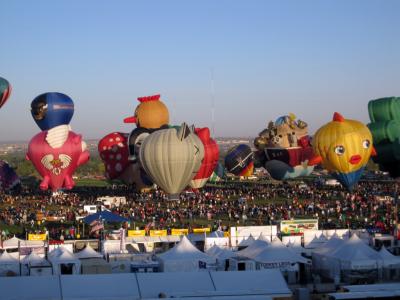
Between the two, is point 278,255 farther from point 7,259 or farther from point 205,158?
point 205,158

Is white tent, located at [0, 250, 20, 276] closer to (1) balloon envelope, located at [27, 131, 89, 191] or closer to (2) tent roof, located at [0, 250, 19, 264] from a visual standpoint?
(2) tent roof, located at [0, 250, 19, 264]

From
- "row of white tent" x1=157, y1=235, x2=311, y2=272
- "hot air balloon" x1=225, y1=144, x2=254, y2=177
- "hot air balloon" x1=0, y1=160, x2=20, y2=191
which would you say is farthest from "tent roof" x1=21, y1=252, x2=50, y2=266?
"hot air balloon" x1=225, y1=144, x2=254, y2=177

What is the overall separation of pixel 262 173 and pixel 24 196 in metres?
28.4

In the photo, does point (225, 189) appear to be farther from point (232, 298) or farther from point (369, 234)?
point (232, 298)

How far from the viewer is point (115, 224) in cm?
2989

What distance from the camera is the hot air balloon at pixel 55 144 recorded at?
129 feet

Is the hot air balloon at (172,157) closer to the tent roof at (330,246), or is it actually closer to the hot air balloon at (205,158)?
the hot air balloon at (205,158)

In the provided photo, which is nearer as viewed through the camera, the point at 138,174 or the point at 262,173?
the point at 138,174

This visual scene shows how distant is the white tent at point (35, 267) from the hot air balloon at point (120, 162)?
22598 millimetres

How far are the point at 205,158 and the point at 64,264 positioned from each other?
22.7m

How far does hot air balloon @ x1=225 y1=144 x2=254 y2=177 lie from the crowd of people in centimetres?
383

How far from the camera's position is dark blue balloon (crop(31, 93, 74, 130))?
40.2 m

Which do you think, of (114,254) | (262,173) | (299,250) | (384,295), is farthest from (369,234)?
(262,173)

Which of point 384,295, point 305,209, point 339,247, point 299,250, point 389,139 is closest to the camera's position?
point 384,295
